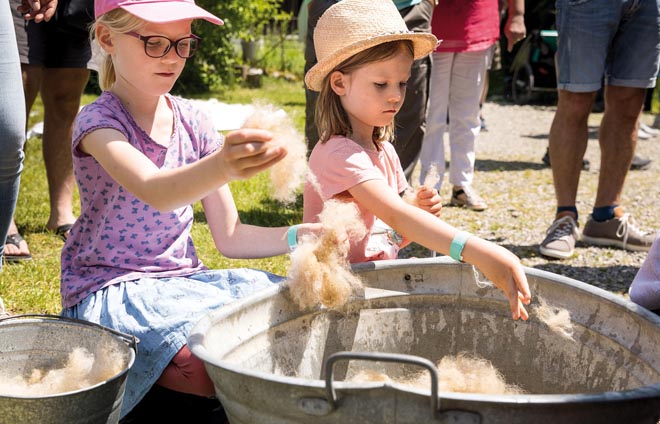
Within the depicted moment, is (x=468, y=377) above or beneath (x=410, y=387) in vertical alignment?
beneath

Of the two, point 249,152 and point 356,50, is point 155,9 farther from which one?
point 249,152

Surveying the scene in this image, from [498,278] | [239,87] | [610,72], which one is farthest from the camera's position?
[239,87]

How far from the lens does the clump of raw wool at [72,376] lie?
1691mm

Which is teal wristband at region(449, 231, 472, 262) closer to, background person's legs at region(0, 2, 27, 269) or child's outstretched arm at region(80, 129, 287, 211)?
child's outstretched arm at region(80, 129, 287, 211)

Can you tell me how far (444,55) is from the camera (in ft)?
14.5

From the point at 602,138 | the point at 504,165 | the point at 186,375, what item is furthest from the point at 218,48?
the point at 186,375

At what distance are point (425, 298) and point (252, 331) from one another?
51 centimetres

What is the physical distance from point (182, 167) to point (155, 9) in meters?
0.51

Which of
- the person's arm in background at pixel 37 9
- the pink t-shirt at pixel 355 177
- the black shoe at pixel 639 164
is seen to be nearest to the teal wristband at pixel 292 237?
the pink t-shirt at pixel 355 177

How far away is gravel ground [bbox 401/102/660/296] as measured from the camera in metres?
3.62

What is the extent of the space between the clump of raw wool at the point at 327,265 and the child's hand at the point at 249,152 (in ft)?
1.12

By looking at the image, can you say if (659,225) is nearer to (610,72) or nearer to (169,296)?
(610,72)

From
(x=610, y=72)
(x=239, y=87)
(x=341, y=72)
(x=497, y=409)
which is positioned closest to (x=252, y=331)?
(x=497, y=409)

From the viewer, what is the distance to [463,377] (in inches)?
77.1
